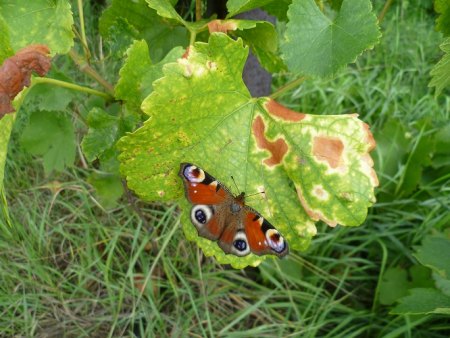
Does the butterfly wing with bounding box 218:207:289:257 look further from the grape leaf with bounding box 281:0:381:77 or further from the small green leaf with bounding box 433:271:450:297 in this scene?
the small green leaf with bounding box 433:271:450:297

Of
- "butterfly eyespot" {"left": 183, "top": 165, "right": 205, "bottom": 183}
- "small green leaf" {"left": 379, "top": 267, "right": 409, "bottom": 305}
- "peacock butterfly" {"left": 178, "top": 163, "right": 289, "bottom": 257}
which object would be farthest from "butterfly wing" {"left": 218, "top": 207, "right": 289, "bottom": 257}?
"small green leaf" {"left": 379, "top": 267, "right": 409, "bottom": 305}

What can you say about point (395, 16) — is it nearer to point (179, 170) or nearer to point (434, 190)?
point (434, 190)

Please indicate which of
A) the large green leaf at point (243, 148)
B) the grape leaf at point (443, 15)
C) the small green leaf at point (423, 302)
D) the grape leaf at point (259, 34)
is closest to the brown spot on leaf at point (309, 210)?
the large green leaf at point (243, 148)

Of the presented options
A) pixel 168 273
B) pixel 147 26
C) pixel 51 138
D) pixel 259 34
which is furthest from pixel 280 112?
pixel 168 273

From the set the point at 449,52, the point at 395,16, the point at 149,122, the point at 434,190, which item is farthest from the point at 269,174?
the point at 395,16

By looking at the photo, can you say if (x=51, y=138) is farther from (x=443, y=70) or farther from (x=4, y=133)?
(x=443, y=70)

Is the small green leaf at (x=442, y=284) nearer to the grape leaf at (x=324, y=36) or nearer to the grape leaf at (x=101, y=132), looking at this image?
the grape leaf at (x=324, y=36)

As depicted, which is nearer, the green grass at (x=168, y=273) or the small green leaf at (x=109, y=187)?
the small green leaf at (x=109, y=187)
